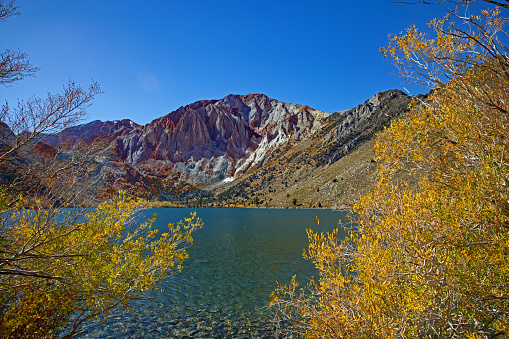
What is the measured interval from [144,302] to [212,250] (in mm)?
22358

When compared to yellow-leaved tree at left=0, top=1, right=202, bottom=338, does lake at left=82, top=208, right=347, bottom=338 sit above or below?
below

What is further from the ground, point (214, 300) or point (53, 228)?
point (53, 228)

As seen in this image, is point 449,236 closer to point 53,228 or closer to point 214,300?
point 53,228

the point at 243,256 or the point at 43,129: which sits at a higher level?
the point at 43,129

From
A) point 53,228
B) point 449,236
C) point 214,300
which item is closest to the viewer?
point 449,236

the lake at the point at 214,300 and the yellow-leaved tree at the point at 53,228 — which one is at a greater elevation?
the yellow-leaved tree at the point at 53,228

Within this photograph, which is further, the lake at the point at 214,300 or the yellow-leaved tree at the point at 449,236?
the lake at the point at 214,300

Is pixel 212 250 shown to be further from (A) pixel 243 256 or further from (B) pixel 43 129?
(B) pixel 43 129

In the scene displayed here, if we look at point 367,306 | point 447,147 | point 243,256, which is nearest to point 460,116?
point 447,147

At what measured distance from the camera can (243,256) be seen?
3884 cm

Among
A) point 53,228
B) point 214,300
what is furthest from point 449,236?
point 214,300

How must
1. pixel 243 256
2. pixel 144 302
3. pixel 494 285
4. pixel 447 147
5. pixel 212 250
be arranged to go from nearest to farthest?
1. pixel 494 285
2. pixel 447 147
3. pixel 144 302
4. pixel 243 256
5. pixel 212 250

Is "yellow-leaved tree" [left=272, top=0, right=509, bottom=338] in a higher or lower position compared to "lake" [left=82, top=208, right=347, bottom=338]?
higher

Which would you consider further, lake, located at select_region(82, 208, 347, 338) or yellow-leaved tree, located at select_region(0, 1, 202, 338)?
lake, located at select_region(82, 208, 347, 338)
